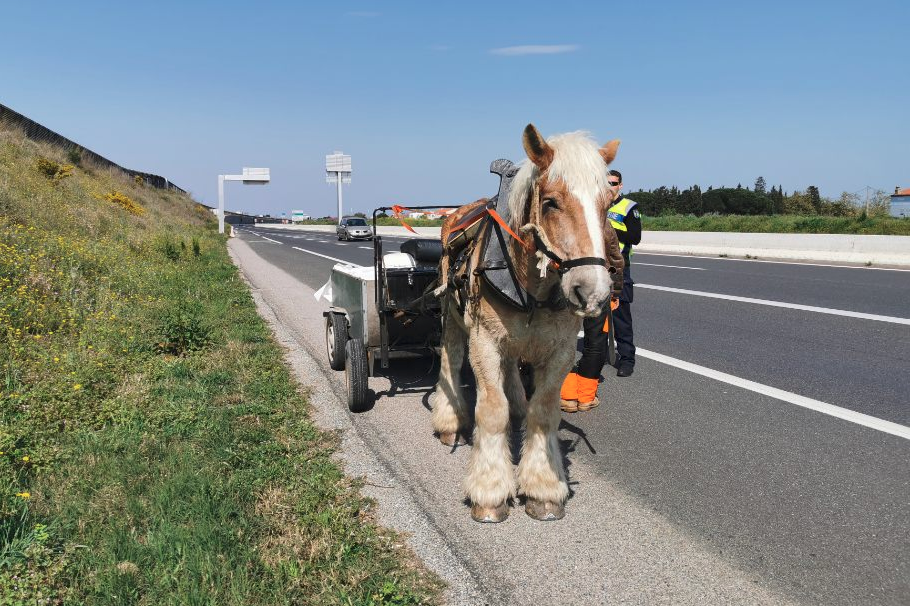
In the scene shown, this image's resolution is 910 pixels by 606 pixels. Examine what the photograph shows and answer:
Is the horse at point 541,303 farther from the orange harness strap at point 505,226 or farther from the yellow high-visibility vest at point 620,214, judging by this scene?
the yellow high-visibility vest at point 620,214

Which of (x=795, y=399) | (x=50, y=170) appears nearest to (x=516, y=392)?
(x=795, y=399)

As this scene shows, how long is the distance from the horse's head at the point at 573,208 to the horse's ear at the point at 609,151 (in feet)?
0.30

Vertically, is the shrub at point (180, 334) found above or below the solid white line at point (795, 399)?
above

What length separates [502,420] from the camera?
3.76 metres

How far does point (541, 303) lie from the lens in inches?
140

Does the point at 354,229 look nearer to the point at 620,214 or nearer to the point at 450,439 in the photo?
the point at 620,214

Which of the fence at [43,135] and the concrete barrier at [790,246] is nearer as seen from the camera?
the concrete barrier at [790,246]

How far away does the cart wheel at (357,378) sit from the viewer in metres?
5.55

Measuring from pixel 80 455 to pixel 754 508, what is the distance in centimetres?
433

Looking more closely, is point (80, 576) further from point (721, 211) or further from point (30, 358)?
point (721, 211)

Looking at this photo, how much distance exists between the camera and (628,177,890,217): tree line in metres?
52.8

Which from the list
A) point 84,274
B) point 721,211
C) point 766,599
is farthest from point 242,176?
point 766,599

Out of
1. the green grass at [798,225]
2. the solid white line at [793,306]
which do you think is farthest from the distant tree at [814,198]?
the solid white line at [793,306]

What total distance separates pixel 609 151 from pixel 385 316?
282 cm
